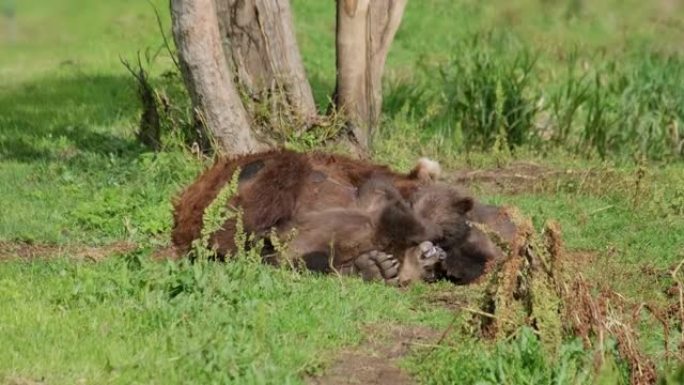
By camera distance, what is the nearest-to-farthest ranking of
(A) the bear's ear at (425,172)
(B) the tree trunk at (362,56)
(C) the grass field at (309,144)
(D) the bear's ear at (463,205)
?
1. (C) the grass field at (309,144)
2. (D) the bear's ear at (463,205)
3. (A) the bear's ear at (425,172)
4. (B) the tree trunk at (362,56)

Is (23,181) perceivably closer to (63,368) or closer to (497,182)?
(497,182)

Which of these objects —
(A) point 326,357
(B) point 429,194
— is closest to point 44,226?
(B) point 429,194

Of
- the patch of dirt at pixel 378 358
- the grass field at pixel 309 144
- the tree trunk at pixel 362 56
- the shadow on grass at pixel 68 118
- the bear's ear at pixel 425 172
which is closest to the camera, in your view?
the grass field at pixel 309 144

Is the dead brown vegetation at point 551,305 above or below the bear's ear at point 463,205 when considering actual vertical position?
above

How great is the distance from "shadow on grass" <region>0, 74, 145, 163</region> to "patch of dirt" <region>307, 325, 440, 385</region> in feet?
16.2

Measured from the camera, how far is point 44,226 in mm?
8297

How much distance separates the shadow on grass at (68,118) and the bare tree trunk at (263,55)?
3.43ft

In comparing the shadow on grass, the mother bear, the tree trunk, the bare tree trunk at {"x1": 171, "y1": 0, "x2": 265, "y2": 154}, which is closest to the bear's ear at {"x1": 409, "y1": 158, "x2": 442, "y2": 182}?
the mother bear

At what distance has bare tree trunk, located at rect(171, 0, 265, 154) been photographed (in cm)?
884

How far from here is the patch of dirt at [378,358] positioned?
5336 millimetres

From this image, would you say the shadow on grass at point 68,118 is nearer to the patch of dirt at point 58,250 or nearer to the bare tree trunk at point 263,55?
the bare tree trunk at point 263,55

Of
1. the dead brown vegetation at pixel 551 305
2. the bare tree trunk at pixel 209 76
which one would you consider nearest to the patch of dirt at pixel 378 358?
the dead brown vegetation at pixel 551 305

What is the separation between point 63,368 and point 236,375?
63cm

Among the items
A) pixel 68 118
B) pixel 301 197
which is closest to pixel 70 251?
pixel 301 197
